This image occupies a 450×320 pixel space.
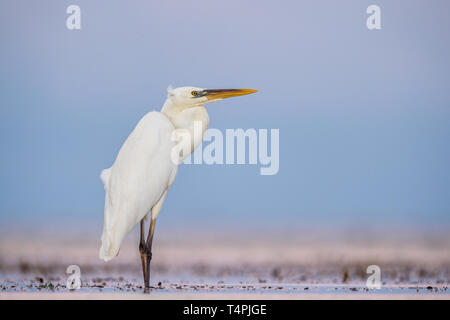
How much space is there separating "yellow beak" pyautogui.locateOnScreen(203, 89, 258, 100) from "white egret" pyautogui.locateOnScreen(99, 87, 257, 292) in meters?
0.23

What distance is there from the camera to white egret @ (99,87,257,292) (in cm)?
562

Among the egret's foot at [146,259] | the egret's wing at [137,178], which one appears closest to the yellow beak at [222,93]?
the egret's wing at [137,178]

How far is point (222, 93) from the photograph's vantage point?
6469 mm

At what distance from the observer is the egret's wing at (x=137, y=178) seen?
561cm

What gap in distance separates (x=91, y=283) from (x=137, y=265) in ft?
1.98

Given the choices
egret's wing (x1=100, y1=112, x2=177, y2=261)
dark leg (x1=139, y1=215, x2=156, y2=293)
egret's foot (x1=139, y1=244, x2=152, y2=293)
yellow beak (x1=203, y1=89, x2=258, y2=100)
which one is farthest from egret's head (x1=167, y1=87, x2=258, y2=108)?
egret's foot (x1=139, y1=244, x2=152, y2=293)

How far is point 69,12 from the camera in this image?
741cm

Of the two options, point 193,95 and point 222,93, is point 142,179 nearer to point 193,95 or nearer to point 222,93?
point 193,95

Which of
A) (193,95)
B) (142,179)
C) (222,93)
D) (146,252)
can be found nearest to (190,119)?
(193,95)

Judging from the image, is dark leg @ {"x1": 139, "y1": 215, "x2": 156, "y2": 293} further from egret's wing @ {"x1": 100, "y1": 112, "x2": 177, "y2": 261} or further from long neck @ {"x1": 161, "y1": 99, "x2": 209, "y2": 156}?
long neck @ {"x1": 161, "y1": 99, "x2": 209, "y2": 156}

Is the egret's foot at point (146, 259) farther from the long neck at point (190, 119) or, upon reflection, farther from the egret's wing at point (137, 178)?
the long neck at point (190, 119)

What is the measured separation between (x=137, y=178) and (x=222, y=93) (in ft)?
4.02
